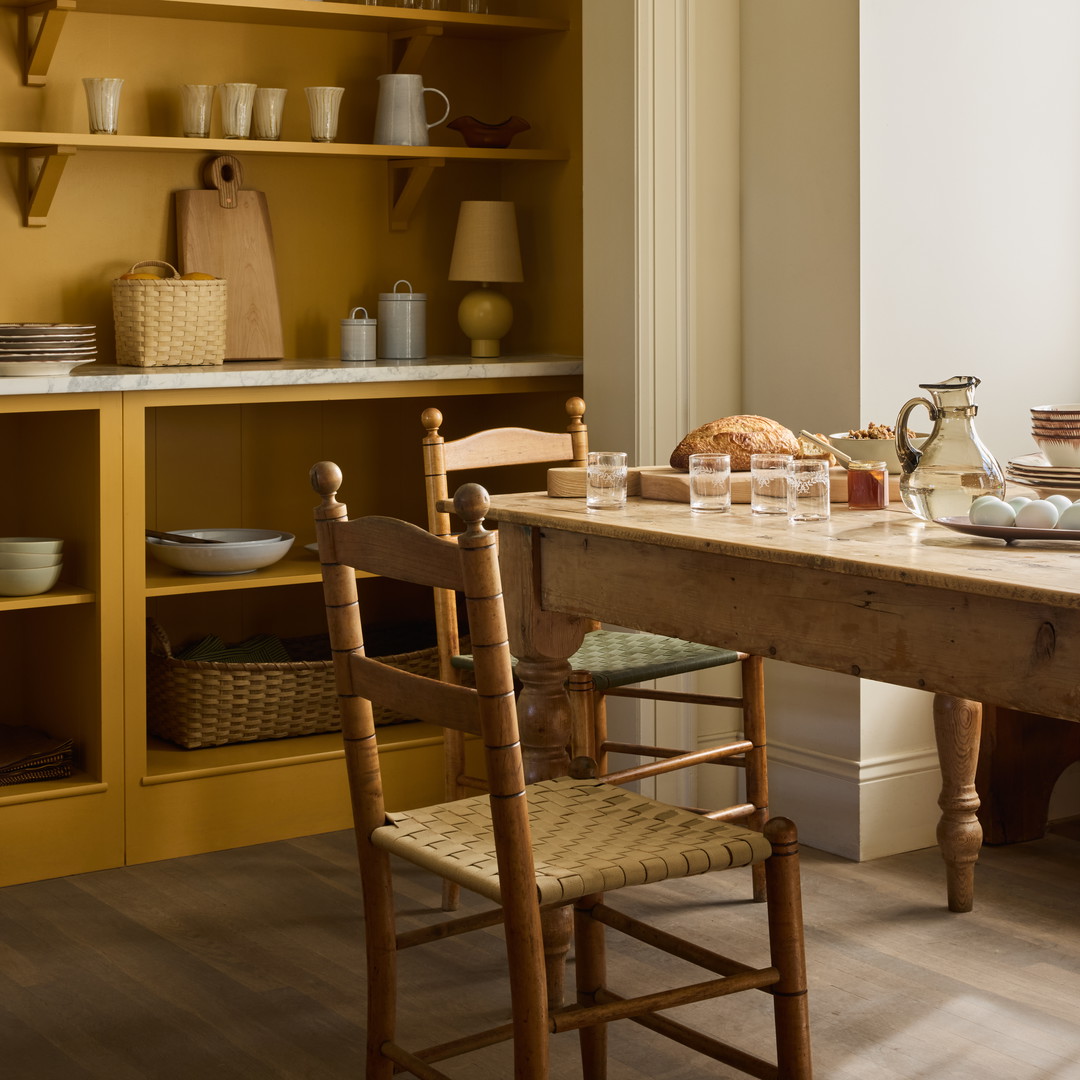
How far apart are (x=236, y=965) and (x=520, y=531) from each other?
3.24ft

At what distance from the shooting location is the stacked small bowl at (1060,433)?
87.4 inches

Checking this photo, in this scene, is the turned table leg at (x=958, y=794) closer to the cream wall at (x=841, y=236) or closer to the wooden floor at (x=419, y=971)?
the wooden floor at (x=419, y=971)

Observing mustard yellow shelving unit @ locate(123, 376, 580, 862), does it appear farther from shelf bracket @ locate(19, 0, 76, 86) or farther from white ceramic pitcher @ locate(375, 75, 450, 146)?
shelf bracket @ locate(19, 0, 76, 86)

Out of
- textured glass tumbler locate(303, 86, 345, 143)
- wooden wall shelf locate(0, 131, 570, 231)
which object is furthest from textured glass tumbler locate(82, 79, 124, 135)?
textured glass tumbler locate(303, 86, 345, 143)

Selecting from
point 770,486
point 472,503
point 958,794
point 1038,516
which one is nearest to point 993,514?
point 1038,516

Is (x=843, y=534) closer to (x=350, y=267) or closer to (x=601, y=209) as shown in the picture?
(x=601, y=209)

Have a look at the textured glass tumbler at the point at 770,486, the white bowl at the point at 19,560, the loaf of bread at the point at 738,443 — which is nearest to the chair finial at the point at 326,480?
the textured glass tumbler at the point at 770,486

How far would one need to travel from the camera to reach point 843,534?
1.97 metres

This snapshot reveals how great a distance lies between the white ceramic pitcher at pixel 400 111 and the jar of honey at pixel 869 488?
1.71 m

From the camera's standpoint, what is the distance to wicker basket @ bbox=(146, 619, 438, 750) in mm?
3334

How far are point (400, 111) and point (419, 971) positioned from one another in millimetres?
1950

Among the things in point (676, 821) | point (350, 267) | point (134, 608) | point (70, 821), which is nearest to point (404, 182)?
point (350, 267)

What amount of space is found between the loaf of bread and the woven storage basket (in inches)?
49.9

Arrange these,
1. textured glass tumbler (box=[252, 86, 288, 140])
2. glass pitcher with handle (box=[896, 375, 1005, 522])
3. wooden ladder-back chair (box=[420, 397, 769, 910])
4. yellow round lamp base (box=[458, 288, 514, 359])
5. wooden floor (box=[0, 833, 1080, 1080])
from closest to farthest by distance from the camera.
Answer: glass pitcher with handle (box=[896, 375, 1005, 522]), wooden floor (box=[0, 833, 1080, 1080]), wooden ladder-back chair (box=[420, 397, 769, 910]), textured glass tumbler (box=[252, 86, 288, 140]), yellow round lamp base (box=[458, 288, 514, 359])
